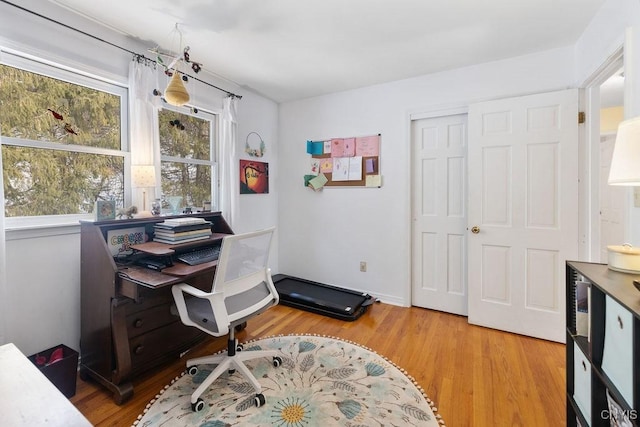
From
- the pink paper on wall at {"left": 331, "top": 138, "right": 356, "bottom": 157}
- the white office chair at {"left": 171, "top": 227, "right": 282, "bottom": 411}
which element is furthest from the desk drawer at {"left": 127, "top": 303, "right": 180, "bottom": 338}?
Result: the pink paper on wall at {"left": 331, "top": 138, "right": 356, "bottom": 157}

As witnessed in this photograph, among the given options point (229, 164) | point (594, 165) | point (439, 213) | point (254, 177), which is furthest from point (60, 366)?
point (594, 165)

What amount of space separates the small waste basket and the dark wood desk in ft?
0.37

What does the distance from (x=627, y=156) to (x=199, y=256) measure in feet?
7.34

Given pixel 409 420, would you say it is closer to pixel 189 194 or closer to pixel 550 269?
pixel 550 269

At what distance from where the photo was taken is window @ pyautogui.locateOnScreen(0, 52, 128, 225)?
1.77 meters

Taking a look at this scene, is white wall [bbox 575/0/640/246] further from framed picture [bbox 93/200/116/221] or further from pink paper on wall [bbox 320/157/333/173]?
framed picture [bbox 93/200/116/221]

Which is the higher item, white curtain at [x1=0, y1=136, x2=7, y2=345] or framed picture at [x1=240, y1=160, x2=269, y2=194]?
framed picture at [x1=240, y1=160, x2=269, y2=194]

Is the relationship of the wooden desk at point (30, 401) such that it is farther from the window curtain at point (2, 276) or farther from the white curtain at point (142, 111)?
the white curtain at point (142, 111)

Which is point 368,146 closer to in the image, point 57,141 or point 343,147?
point 343,147

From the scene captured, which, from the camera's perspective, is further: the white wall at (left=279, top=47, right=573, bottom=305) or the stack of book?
the white wall at (left=279, top=47, right=573, bottom=305)

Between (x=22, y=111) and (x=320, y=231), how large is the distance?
2.75 meters

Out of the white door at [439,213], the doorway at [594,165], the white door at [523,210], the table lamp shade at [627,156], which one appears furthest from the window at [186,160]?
the doorway at [594,165]

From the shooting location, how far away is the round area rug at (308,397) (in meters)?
1.54

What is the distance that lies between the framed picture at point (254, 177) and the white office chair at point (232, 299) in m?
1.64
